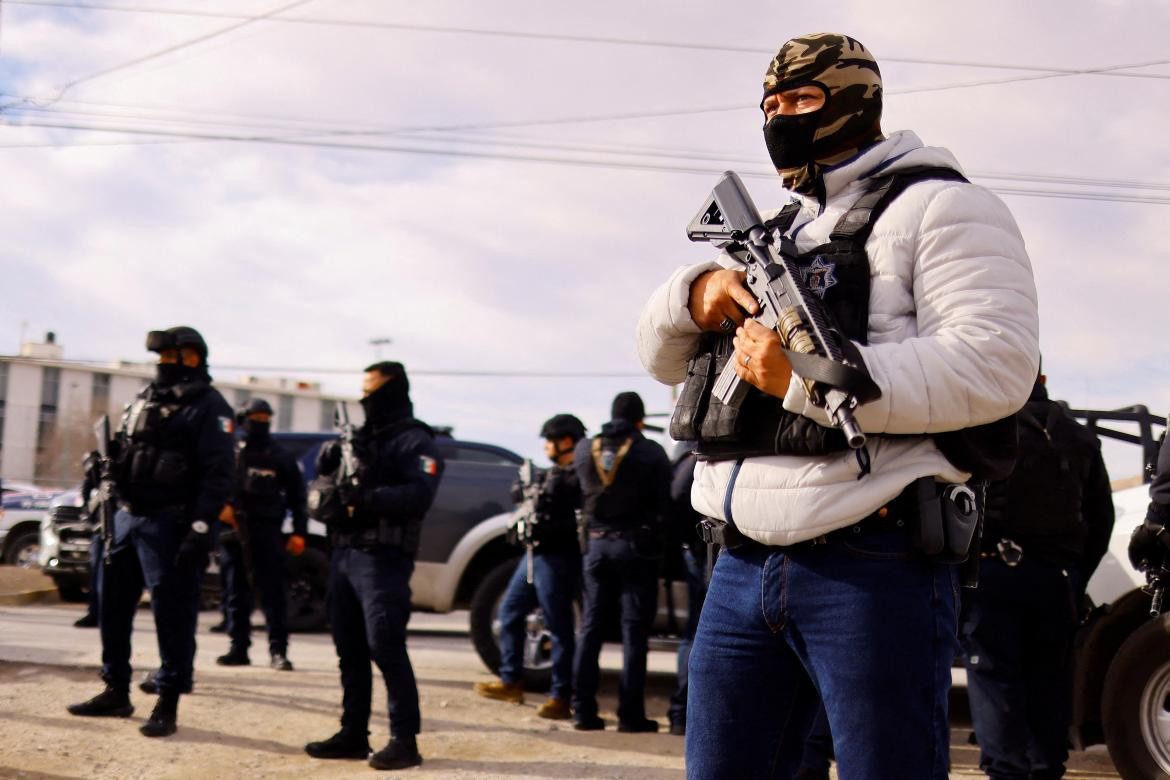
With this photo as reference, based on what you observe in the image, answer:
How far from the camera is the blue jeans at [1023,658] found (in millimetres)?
4719

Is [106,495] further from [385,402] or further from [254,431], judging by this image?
[254,431]

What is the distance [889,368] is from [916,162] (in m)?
0.46

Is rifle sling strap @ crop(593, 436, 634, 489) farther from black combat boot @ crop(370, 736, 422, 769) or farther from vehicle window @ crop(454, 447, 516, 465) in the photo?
vehicle window @ crop(454, 447, 516, 465)

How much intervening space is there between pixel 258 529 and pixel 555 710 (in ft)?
9.63

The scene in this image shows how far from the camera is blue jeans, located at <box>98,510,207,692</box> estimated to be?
609cm

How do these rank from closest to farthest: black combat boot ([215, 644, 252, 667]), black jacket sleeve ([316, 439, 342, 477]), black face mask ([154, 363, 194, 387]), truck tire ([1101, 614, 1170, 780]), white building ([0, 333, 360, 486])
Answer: truck tire ([1101, 614, 1170, 780]) → black jacket sleeve ([316, 439, 342, 477]) → black face mask ([154, 363, 194, 387]) → black combat boot ([215, 644, 252, 667]) → white building ([0, 333, 360, 486])

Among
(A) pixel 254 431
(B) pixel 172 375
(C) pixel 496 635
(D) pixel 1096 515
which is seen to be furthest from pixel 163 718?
(D) pixel 1096 515

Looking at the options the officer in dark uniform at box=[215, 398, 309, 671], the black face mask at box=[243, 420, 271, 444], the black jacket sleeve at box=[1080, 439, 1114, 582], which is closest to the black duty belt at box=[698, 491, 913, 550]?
the black jacket sleeve at box=[1080, 439, 1114, 582]

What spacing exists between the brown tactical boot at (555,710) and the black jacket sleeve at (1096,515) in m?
3.21

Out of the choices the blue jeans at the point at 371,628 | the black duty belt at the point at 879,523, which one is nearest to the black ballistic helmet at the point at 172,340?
the blue jeans at the point at 371,628

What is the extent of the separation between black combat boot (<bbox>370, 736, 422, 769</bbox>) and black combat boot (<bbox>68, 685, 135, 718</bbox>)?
160cm

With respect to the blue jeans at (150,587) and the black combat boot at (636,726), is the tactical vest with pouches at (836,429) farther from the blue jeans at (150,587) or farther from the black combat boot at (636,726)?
the black combat boot at (636,726)

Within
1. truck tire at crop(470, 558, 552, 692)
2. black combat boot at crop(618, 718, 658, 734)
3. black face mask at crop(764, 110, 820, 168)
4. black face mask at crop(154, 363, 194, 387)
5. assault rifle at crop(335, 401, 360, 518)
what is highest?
black face mask at crop(764, 110, 820, 168)

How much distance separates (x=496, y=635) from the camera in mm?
8312
